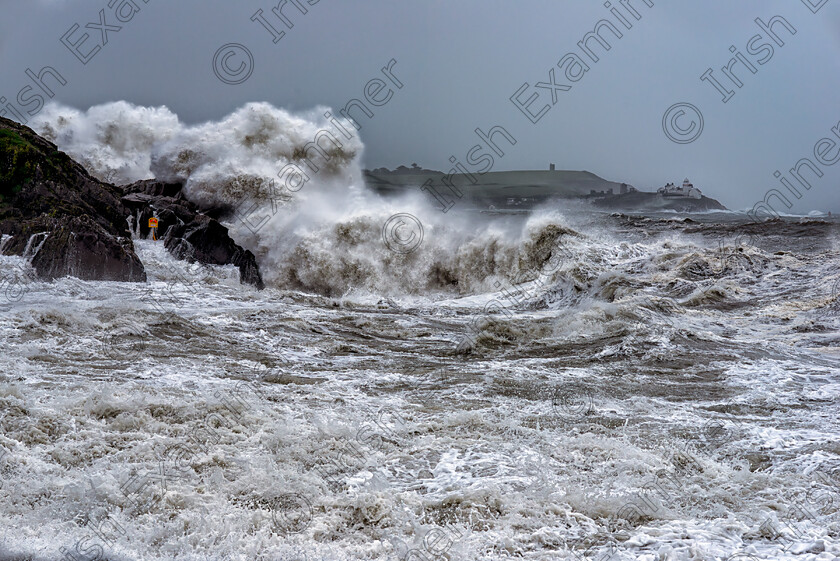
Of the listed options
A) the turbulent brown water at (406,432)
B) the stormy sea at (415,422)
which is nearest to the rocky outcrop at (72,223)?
the stormy sea at (415,422)

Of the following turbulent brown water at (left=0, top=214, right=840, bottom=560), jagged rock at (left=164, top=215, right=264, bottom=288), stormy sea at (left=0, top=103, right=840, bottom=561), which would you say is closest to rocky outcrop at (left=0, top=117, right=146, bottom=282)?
stormy sea at (left=0, top=103, right=840, bottom=561)

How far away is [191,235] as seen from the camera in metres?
14.0

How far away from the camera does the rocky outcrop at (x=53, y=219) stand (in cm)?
1043

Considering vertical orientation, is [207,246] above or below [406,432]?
above

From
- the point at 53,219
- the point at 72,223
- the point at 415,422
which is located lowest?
the point at 415,422

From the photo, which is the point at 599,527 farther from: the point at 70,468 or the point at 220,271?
the point at 220,271

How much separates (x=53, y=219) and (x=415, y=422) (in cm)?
874

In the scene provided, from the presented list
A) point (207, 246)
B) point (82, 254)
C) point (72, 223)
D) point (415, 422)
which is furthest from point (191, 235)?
point (415, 422)

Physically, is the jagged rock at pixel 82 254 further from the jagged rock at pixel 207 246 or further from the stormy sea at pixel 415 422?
the jagged rock at pixel 207 246

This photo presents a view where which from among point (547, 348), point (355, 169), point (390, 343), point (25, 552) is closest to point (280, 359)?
point (390, 343)

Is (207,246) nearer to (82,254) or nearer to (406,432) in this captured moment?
(82,254)

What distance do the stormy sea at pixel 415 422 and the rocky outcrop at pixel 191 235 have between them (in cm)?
75

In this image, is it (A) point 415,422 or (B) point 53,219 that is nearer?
(A) point 415,422

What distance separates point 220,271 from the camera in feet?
44.7
